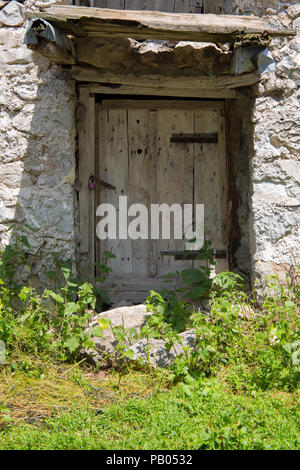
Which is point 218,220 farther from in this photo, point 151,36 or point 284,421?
point 284,421

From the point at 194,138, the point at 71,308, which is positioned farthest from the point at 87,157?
the point at 71,308

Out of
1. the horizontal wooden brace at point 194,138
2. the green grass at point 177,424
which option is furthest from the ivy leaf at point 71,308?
the horizontal wooden brace at point 194,138

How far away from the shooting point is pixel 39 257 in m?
3.86

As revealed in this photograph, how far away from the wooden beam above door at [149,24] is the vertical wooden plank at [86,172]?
773 mm

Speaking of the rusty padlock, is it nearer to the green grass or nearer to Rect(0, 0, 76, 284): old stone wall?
Rect(0, 0, 76, 284): old stone wall

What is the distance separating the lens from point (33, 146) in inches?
153

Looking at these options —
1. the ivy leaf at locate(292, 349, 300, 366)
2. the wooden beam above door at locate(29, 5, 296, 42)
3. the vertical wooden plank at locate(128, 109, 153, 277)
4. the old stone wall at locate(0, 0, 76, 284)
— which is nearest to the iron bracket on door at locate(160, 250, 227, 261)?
the vertical wooden plank at locate(128, 109, 153, 277)

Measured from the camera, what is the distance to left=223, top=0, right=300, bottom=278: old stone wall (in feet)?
12.5

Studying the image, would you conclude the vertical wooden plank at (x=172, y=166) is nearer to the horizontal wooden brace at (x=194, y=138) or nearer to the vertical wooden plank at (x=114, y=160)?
the horizontal wooden brace at (x=194, y=138)

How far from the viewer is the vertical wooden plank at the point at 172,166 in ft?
14.6

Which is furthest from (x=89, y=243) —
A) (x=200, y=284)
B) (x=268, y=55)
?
(x=268, y=55)

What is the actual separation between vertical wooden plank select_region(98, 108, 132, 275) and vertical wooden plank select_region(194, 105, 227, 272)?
0.70 metres

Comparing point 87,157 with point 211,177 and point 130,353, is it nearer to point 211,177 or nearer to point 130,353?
point 211,177

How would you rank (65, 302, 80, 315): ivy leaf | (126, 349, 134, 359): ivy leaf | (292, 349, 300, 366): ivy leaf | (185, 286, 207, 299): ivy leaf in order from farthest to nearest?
(185, 286, 207, 299): ivy leaf
(65, 302, 80, 315): ivy leaf
(126, 349, 134, 359): ivy leaf
(292, 349, 300, 366): ivy leaf
